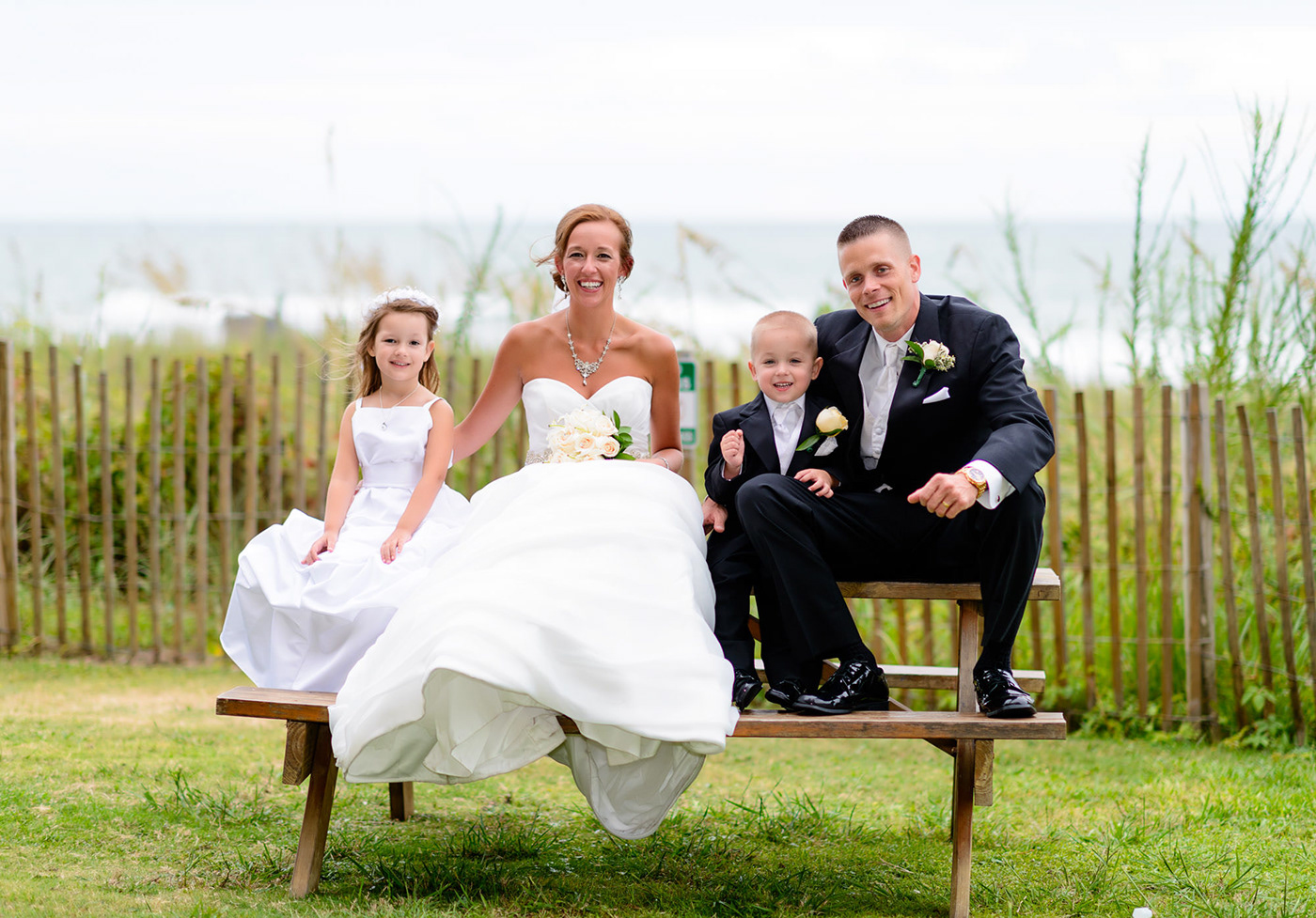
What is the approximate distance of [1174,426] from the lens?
6.29 metres

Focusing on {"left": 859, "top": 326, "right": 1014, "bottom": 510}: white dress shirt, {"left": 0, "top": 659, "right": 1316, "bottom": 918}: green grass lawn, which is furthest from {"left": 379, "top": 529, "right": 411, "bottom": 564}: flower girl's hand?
{"left": 859, "top": 326, "right": 1014, "bottom": 510}: white dress shirt

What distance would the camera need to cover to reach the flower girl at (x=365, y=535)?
11.7ft

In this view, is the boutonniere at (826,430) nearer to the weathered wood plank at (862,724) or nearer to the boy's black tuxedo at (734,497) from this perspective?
the boy's black tuxedo at (734,497)

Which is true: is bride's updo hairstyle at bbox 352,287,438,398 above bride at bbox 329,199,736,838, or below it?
above

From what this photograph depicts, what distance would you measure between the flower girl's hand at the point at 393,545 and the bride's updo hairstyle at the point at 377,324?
0.62 m

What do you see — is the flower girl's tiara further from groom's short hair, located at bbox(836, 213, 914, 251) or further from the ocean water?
groom's short hair, located at bbox(836, 213, 914, 251)

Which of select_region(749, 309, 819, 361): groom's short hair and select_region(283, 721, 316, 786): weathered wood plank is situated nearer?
select_region(283, 721, 316, 786): weathered wood plank

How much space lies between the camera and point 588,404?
412 cm

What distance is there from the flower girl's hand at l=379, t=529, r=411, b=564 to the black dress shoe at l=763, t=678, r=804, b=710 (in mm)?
1214

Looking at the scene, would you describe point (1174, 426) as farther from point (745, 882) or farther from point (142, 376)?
point (142, 376)

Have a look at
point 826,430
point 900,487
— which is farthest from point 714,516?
point 900,487

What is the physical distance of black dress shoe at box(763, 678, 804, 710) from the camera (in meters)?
3.35

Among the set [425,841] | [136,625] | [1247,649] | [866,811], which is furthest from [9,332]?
[1247,649]

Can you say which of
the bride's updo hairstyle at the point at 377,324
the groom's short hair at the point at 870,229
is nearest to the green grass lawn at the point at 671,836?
the bride's updo hairstyle at the point at 377,324
